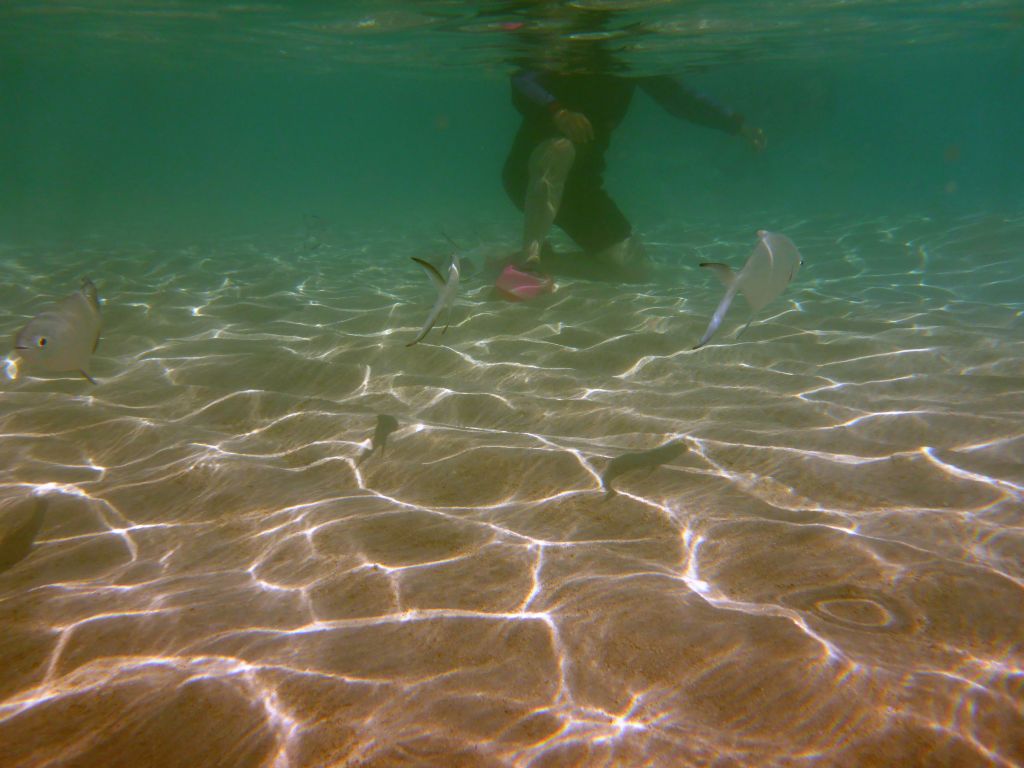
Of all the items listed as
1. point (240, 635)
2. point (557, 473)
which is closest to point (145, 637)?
point (240, 635)

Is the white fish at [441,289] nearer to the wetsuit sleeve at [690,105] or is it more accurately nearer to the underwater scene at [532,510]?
the underwater scene at [532,510]

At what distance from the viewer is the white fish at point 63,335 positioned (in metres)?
3.03

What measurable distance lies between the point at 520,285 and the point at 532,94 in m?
3.35

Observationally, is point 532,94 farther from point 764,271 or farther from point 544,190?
point 764,271

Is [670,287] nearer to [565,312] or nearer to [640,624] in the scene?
[565,312]

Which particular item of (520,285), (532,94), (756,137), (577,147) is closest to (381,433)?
(520,285)

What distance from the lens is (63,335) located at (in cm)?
312

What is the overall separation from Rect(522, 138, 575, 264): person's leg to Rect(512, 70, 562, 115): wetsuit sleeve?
2.02ft

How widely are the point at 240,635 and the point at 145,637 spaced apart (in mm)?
402

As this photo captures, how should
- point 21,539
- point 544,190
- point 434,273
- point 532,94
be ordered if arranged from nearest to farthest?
point 434,273 < point 21,539 < point 544,190 < point 532,94

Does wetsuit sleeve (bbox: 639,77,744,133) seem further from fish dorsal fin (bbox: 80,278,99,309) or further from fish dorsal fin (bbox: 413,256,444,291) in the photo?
fish dorsal fin (bbox: 80,278,99,309)

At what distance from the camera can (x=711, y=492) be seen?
11.6ft

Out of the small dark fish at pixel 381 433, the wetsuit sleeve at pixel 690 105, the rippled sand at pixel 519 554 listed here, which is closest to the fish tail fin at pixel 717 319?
the rippled sand at pixel 519 554

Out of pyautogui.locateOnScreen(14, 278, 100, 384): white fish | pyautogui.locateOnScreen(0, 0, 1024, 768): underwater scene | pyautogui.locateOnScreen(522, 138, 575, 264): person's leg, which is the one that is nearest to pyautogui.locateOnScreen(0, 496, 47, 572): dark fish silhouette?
pyautogui.locateOnScreen(0, 0, 1024, 768): underwater scene
